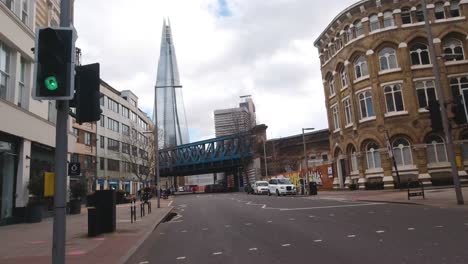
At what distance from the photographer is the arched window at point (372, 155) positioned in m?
39.0

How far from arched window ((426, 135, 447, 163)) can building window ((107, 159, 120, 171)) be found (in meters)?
54.8

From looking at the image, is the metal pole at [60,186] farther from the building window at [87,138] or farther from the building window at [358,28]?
the building window at [87,138]

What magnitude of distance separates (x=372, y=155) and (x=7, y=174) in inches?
1193

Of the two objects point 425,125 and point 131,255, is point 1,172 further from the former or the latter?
point 425,125

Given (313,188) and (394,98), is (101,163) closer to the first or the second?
(313,188)

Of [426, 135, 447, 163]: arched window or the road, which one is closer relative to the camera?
the road

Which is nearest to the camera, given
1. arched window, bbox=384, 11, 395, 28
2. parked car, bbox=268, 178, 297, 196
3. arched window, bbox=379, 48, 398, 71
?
arched window, bbox=379, 48, 398, 71

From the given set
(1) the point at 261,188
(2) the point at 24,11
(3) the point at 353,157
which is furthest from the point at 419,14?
(2) the point at 24,11

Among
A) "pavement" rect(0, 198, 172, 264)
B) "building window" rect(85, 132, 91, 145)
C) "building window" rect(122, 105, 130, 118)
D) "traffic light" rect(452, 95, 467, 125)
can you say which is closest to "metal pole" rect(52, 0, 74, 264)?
"pavement" rect(0, 198, 172, 264)

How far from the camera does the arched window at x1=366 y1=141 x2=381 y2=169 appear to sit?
39.0 metres

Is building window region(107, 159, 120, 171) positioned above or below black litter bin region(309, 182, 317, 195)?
above

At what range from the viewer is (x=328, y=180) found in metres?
49.0

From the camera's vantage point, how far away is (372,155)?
3941 centimetres

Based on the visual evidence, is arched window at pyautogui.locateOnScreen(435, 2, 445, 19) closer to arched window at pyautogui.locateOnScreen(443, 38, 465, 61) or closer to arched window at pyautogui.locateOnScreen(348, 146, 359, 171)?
arched window at pyautogui.locateOnScreen(443, 38, 465, 61)
